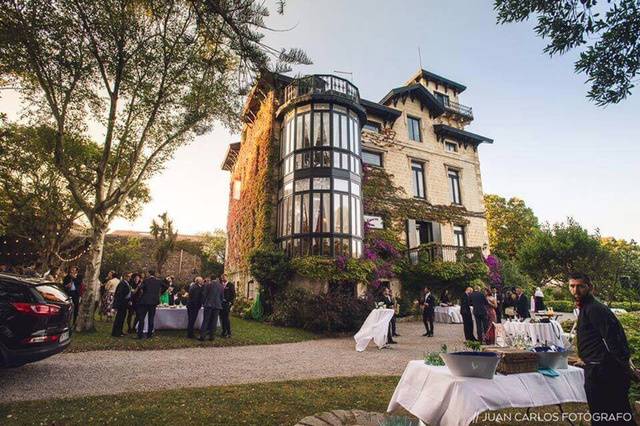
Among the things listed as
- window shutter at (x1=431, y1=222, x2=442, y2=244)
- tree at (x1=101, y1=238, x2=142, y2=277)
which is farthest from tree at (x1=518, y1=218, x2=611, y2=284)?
tree at (x1=101, y1=238, x2=142, y2=277)

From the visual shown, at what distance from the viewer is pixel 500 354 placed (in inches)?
118

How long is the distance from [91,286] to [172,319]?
2.62 metres

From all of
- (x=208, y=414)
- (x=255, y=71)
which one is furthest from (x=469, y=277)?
(x=255, y=71)

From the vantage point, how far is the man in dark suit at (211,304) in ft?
31.5

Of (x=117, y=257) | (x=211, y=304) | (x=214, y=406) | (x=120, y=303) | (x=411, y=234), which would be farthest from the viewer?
(x=117, y=257)

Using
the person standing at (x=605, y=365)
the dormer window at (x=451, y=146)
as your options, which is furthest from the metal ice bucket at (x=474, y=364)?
the dormer window at (x=451, y=146)

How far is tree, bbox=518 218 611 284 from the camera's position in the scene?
78.7ft

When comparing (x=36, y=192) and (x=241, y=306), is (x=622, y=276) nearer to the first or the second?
(x=241, y=306)

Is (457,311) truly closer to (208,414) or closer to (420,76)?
(208,414)

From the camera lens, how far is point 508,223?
36.6 metres

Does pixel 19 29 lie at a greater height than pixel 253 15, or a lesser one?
greater

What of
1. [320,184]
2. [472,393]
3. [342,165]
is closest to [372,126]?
[342,165]

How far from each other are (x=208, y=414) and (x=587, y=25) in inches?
276

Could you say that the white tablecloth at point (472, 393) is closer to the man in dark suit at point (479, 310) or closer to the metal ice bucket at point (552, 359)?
the metal ice bucket at point (552, 359)
